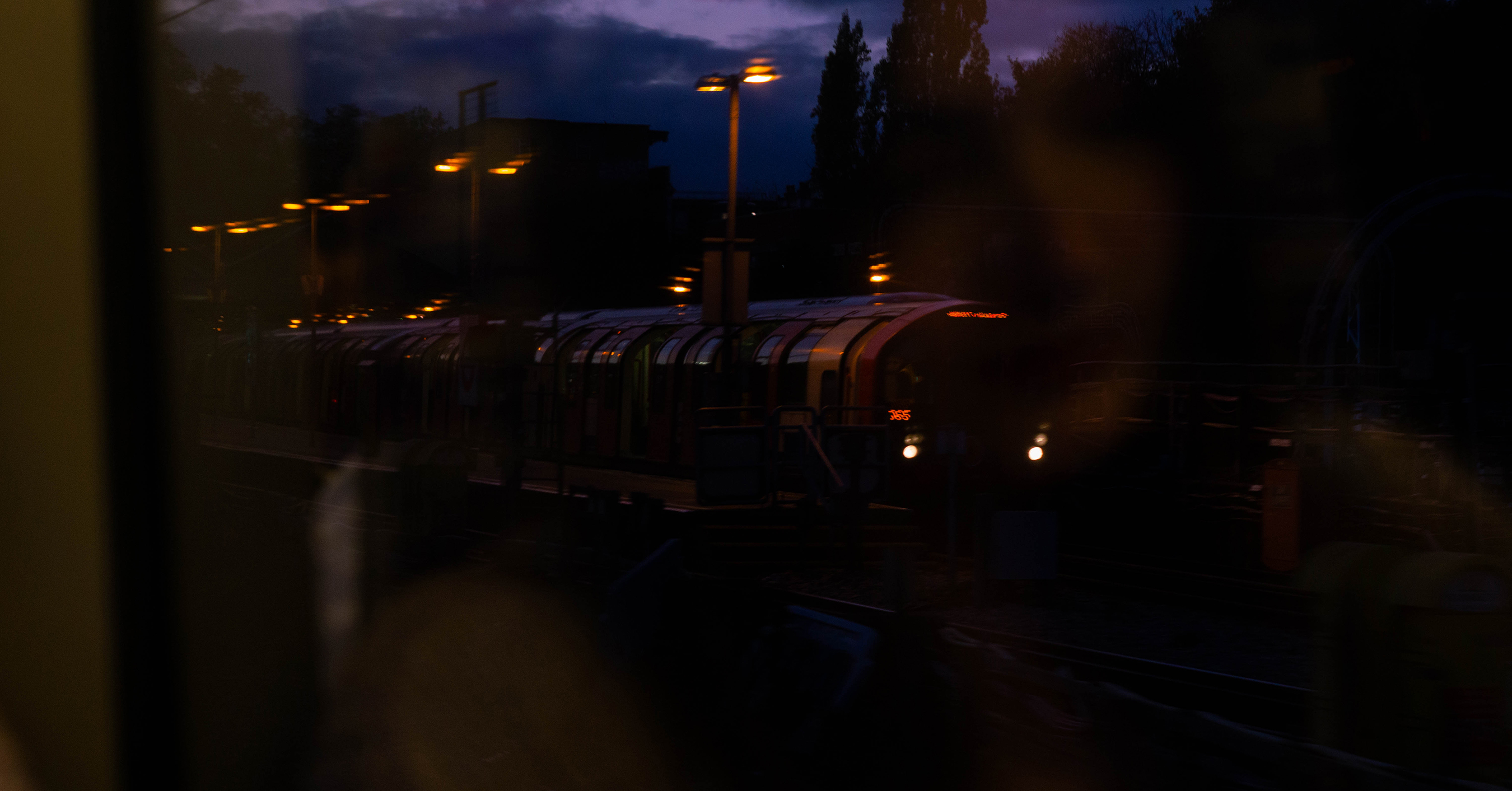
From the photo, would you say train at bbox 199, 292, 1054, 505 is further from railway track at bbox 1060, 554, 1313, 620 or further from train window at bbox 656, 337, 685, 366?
railway track at bbox 1060, 554, 1313, 620

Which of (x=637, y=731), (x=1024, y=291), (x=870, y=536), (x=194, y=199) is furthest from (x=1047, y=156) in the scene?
(x=637, y=731)

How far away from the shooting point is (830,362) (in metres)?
19.9

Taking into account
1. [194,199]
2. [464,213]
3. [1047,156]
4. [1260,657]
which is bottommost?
[1260,657]

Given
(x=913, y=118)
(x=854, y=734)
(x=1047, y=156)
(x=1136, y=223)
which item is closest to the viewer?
(x=854, y=734)

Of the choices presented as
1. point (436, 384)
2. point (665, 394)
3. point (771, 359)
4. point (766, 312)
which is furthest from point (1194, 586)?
point (436, 384)

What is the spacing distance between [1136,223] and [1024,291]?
17.5 ft

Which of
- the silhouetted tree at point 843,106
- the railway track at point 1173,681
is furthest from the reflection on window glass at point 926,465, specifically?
the silhouetted tree at point 843,106

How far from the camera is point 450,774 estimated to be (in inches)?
265

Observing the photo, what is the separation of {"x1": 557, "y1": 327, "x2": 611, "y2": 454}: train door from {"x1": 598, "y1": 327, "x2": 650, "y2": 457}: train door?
856 millimetres

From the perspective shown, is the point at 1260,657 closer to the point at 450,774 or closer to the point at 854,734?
the point at 854,734

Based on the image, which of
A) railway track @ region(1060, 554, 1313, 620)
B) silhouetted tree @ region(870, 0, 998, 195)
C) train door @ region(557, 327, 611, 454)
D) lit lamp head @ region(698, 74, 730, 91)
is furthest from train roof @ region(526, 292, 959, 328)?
silhouetted tree @ region(870, 0, 998, 195)

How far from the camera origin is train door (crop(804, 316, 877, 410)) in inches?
777

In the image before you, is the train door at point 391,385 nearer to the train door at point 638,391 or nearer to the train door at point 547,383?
the train door at point 547,383

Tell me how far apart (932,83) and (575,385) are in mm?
30233
